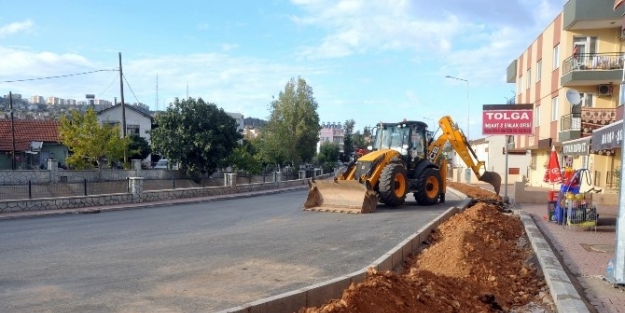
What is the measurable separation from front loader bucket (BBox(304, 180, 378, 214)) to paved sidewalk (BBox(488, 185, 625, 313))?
4977 millimetres

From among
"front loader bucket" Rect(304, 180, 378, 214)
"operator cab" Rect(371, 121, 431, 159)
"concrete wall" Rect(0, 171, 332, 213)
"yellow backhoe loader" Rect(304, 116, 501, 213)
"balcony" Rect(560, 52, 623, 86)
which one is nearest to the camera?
"front loader bucket" Rect(304, 180, 378, 214)

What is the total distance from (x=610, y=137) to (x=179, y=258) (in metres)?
8.27

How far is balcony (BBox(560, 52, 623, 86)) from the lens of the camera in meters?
25.8

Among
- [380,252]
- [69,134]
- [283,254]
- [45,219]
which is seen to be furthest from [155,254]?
[69,134]

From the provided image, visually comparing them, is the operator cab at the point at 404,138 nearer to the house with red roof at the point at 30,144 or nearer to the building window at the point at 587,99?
the building window at the point at 587,99

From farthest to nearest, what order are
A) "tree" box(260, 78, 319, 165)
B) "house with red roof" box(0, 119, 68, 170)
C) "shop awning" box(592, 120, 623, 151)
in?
"tree" box(260, 78, 319, 165)
"house with red roof" box(0, 119, 68, 170)
"shop awning" box(592, 120, 623, 151)

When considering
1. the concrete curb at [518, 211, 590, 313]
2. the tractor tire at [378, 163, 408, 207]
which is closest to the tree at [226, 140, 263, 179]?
the tractor tire at [378, 163, 408, 207]

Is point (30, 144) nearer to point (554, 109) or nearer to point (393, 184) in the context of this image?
point (393, 184)

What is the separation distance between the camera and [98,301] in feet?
21.3

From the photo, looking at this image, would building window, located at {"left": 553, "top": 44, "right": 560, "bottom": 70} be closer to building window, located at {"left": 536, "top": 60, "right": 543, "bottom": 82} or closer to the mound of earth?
building window, located at {"left": 536, "top": 60, "right": 543, "bottom": 82}

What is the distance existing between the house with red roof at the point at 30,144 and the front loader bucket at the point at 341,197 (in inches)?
1269

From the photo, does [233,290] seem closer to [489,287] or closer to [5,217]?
[489,287]

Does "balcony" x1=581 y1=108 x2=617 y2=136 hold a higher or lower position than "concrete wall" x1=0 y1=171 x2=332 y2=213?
higher

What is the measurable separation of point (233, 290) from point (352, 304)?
236 centimetres
